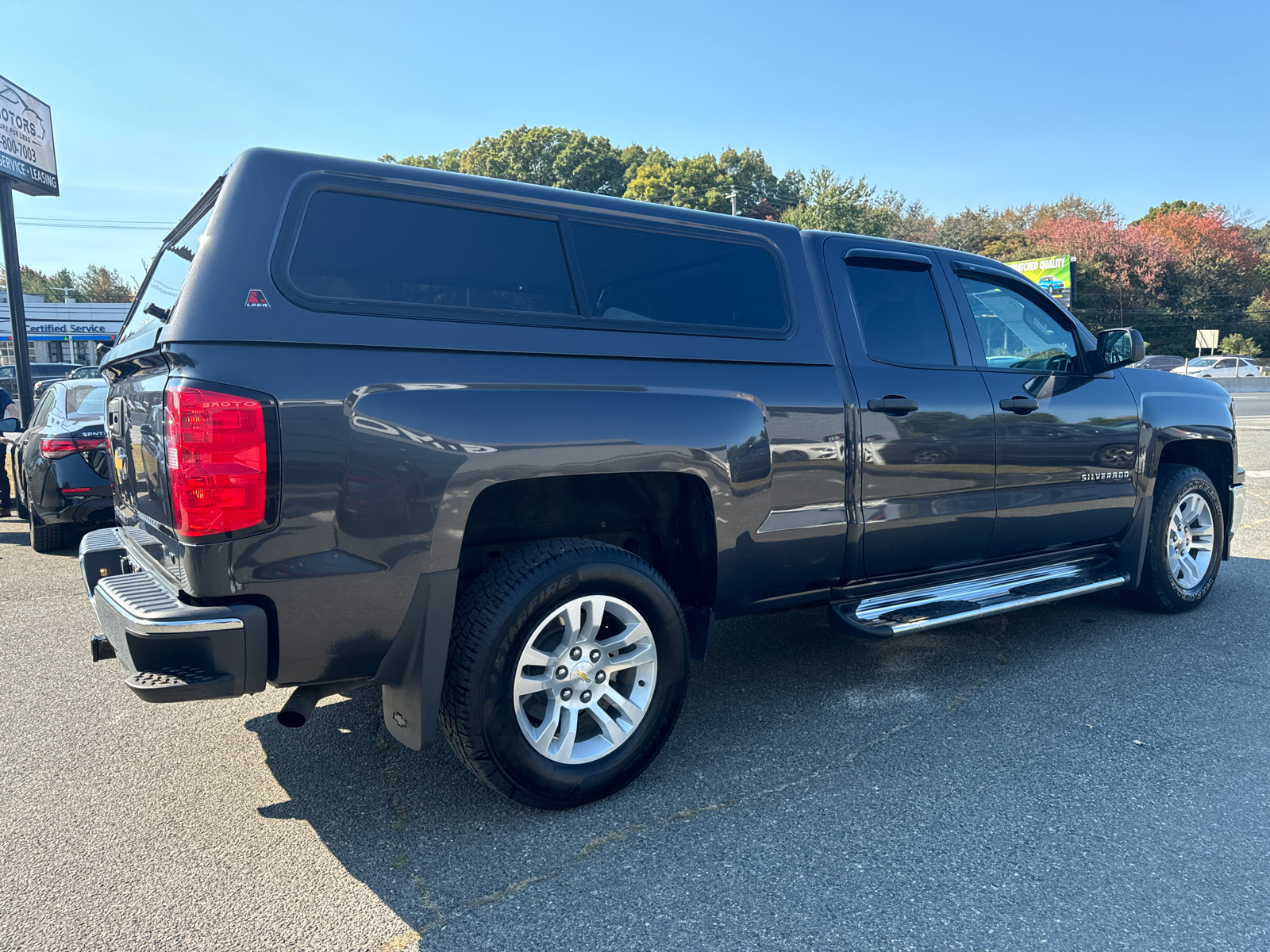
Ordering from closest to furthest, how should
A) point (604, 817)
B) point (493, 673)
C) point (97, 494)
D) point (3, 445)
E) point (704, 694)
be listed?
point (493, 673), point (604, 817), point (704, 694), point (97, 494), point (3, 445)

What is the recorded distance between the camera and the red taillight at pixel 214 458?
222 centimetres

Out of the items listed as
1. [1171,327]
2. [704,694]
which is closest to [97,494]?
[704,694]

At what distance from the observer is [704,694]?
387 cm

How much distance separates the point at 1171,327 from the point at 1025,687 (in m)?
60.6

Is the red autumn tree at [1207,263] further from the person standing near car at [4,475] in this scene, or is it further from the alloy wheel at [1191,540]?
the person standing near car at [4,475]

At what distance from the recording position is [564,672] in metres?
2.81

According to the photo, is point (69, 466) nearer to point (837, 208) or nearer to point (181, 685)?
point (181, 685)

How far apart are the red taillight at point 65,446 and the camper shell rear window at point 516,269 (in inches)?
215

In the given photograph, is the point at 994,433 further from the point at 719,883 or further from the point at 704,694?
the point at 719,883

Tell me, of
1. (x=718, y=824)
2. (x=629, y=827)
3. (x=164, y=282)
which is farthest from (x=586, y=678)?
(x=164, y=282)

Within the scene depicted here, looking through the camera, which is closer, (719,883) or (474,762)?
(719,883)

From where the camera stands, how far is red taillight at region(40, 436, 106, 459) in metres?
6.77

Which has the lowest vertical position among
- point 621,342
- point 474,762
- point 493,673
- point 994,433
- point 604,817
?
point 604,817

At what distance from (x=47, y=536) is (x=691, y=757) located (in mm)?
6795
